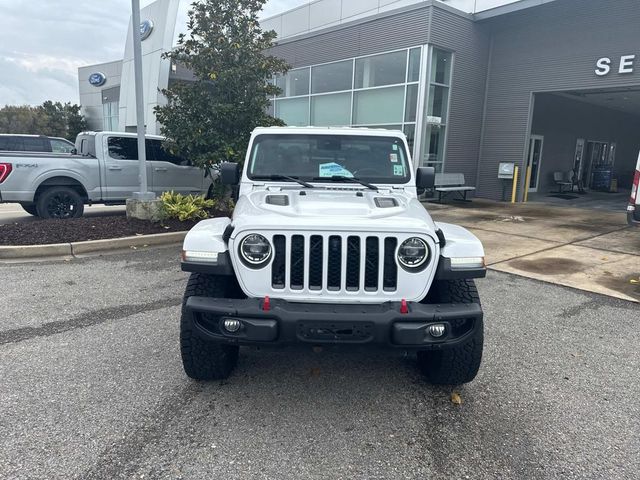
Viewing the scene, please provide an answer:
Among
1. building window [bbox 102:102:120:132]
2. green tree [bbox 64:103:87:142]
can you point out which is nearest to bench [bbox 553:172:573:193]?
building window [bbox 102:102:120:132]

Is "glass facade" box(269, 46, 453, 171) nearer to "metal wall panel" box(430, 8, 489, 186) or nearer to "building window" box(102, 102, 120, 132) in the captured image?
"metal wall panel" box(430, 8, 489, 186)

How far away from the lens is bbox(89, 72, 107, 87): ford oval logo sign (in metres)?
35.9

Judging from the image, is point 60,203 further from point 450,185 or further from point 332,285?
point 450,185

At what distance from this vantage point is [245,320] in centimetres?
270

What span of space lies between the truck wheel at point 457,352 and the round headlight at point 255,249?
119 centimetres

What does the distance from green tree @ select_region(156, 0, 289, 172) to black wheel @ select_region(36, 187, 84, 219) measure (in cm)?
214

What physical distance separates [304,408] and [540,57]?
49.5 ft

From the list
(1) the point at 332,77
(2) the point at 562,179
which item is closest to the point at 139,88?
(1) the point at 332,77

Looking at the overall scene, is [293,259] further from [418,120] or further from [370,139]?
[418,120]

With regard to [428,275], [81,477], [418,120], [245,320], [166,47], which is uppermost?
[166,47]

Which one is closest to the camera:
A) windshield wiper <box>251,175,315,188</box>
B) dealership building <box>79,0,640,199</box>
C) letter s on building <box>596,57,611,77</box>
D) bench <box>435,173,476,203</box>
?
windshield wiper <box>251,175,315,188</box>

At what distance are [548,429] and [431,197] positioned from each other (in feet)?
43.2

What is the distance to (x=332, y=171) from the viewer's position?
414 centimetres

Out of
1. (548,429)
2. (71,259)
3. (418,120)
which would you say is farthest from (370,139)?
(418,120)
